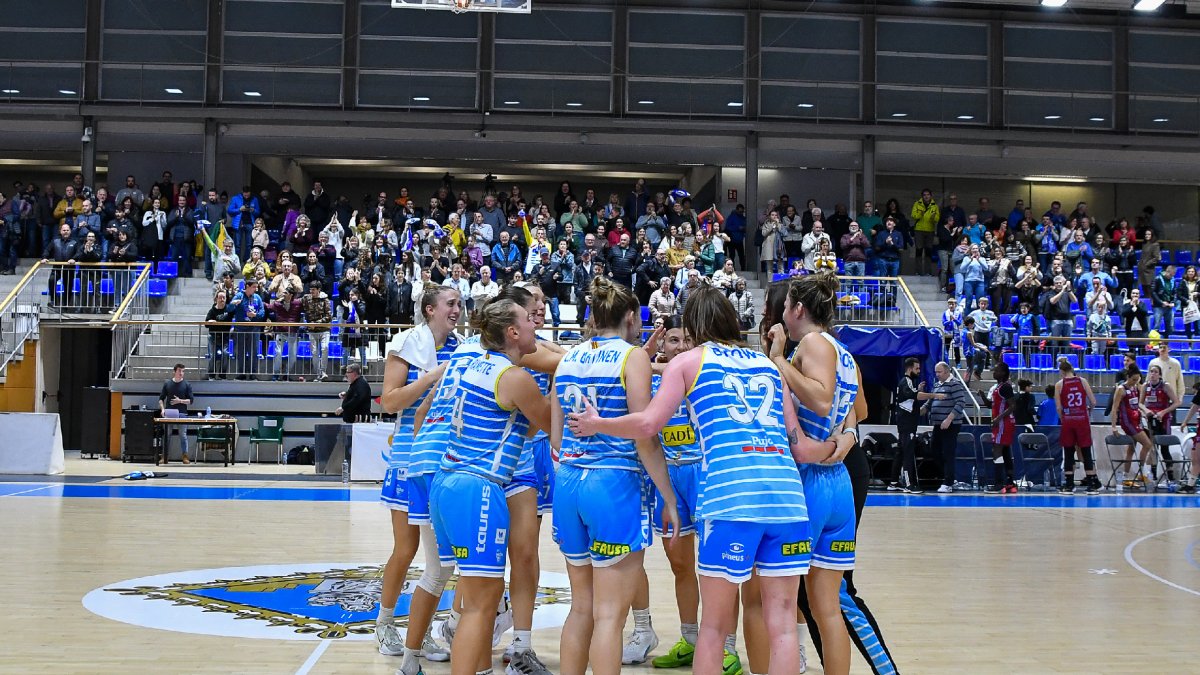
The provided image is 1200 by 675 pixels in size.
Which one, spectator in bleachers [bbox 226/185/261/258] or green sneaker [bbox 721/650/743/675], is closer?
green sneaker [bbox 721/650/743/675]

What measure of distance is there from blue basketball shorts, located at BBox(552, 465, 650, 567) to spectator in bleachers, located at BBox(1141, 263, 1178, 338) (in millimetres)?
23192

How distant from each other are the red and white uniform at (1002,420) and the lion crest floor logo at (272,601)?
1055cm

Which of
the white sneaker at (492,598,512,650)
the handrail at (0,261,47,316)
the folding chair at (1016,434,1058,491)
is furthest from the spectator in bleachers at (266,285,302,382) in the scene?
the white sneaker at (492,598,512,650)

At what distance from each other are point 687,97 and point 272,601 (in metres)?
23.6

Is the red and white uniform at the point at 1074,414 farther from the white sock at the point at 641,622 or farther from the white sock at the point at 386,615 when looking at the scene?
the white sock at the point at 386,615

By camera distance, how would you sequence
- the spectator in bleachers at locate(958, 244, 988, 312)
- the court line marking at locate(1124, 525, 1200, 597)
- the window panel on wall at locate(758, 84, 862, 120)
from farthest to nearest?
the window panel on wall at locate(758, 84, 862, 120)
the spectator in bleachers at locate(958, 244, 988, 312)
the court line marking at locate(1124, 525, 1200, 597)

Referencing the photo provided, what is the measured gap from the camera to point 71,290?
24.6 meters

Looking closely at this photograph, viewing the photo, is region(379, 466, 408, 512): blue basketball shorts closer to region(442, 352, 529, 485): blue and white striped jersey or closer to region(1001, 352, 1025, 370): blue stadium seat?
region(442, 352, 529, 485): blue and white striped jersey

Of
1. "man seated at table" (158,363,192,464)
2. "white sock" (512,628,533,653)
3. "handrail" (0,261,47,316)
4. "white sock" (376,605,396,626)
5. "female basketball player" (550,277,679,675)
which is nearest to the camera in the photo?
"female basketball player" (550,277,679,675)

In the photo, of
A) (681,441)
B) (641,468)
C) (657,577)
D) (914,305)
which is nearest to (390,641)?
(681,441)

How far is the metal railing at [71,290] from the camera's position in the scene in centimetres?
2420

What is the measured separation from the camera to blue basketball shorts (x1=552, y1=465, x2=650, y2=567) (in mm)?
5191

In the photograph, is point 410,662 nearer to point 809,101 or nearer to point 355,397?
point 355,397

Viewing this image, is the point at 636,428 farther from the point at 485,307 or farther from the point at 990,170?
the point at 990,170
